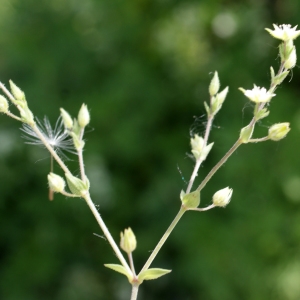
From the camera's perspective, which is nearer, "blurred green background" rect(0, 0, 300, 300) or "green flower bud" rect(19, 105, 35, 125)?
"green flower bud" rect(19, 105, 35, 125)

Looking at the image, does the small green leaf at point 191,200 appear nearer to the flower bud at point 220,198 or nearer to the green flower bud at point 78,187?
the flower bud at point 220,198

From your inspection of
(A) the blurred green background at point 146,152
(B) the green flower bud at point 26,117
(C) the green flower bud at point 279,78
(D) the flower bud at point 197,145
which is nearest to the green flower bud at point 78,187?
(B) the green flower bud at point 26,117

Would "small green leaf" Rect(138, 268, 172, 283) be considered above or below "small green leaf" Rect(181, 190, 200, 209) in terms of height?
below

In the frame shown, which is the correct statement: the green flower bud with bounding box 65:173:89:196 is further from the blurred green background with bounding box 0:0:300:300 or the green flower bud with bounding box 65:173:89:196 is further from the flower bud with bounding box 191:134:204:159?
the blurred green background with bounding box 0:0:300:300

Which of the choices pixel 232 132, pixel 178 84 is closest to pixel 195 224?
pixel 232 132

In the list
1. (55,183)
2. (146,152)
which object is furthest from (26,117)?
(146,152)

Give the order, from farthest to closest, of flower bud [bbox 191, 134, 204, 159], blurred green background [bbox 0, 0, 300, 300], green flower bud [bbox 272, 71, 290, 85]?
blurred green background [bbox 0, 0, 300, 300]
flower bud [bbox 191, 134, 204, 159]
green flower bud [bbox 272, 71, 290, 85]

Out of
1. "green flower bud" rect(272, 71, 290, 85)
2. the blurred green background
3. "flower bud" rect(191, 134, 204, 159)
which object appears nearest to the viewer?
"green flower bud" rect(272, 71, 290, 85)

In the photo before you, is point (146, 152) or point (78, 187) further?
point (146, 152)

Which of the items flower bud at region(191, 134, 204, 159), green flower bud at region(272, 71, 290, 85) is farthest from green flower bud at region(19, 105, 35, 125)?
green flower bud at region(272, 71, 290, 85)

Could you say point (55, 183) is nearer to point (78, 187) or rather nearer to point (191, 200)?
point (78, 187)
